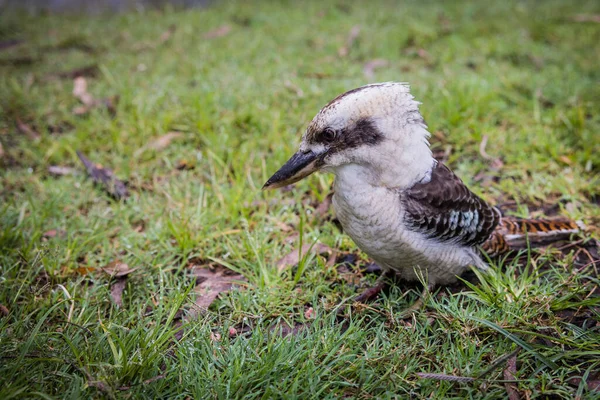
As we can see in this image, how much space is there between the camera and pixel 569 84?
4.59 m

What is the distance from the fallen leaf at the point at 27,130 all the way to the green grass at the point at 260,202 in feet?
0.26

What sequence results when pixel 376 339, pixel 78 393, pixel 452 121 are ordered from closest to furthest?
1. pixel 78 393
2. pixel 376 339
3. pixel 452 121

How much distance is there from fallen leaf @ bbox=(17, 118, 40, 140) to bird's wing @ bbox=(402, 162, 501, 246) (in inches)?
128

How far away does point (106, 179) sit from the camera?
146 inches

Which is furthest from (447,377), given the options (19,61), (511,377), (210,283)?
(19,61)

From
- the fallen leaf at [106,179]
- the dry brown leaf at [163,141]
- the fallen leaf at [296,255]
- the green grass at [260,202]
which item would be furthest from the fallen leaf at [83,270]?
the dry brown leaf at [163,141]

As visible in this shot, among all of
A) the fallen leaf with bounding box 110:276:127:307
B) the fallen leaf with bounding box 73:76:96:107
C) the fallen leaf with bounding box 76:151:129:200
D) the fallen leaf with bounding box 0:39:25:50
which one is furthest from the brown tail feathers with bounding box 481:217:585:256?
the fallen leaf with bounding box 0:39:25:50

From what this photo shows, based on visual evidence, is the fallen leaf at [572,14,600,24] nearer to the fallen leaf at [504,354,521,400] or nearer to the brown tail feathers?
the brown tail feathers

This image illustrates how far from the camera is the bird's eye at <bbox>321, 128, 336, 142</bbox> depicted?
2488 mm

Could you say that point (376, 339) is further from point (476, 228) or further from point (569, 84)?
point (569, 84)

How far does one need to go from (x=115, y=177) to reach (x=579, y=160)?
3.36m

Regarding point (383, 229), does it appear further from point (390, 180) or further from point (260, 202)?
point (260, 202)

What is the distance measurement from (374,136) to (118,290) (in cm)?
160

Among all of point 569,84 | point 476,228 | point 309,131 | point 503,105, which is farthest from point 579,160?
point 309,131
